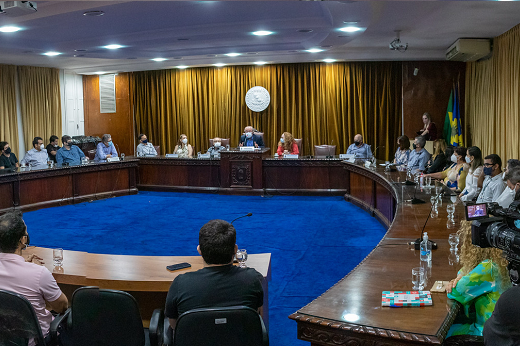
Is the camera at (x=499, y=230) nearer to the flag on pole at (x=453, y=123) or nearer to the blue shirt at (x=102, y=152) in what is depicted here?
the flag on pole at (x=453, y=123)

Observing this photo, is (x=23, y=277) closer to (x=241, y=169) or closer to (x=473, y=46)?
(x=241, y=169)

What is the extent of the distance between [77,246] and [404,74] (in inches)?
309

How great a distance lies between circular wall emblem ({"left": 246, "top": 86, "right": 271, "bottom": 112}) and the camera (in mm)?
11859

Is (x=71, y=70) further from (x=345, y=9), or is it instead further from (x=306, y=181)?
(x=345, y=9)

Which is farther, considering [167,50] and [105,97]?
[105,97]

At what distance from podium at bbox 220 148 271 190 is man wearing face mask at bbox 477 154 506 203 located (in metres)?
4.46

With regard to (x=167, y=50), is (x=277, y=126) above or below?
below

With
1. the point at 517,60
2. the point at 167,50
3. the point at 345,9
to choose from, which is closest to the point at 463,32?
the point at 517,60

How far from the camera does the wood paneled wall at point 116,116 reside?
1301 cm

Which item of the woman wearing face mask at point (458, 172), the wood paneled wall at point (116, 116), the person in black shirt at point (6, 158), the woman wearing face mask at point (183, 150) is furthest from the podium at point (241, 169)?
the wood paneled wall at point (116, 116)

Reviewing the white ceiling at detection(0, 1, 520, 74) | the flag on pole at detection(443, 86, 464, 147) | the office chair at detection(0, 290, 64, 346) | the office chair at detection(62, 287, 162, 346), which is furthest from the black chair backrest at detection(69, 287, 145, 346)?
the flag on pole at detection(443, 86, 464, 147)

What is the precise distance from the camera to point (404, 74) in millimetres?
10883

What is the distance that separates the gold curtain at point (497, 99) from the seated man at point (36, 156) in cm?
771

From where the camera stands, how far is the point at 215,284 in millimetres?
2092
